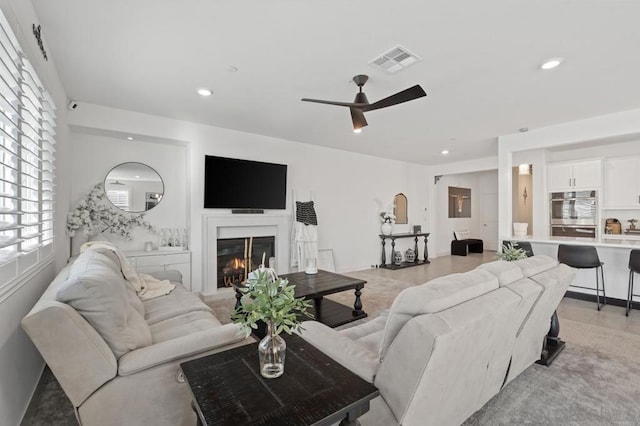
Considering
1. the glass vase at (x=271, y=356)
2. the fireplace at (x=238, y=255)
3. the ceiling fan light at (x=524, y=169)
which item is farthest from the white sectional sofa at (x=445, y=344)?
the ceiling fan light at (x=524, y=169)

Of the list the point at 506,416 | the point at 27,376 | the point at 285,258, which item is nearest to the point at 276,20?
the point at 27,376

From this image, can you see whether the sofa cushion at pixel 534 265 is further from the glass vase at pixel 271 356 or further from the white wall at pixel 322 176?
the white wall at pixel 322 176

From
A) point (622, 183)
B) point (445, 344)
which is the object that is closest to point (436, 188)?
point (622, 183)

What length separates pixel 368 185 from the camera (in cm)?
659

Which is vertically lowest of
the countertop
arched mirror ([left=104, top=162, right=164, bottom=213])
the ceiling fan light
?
the countertop

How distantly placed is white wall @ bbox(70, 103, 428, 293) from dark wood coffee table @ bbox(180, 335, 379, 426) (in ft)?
10.8

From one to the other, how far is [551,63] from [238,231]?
4.29 metres

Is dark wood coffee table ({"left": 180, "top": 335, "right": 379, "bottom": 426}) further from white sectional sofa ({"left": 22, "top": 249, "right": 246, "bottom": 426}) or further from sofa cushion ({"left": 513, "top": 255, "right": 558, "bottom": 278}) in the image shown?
sofa cushion ({"left": 513, "top": 255, "right": 558, "bottom": 278})

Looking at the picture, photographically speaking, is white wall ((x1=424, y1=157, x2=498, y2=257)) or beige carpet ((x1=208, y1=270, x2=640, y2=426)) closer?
A: beige carpet ((x1=208, y1=270, x2=640, y2=426))

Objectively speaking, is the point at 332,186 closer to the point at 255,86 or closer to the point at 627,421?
the point at 255,86

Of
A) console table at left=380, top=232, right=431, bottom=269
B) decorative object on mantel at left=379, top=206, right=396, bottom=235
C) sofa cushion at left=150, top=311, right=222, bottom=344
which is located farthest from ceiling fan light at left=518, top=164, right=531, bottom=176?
sofa cushion at left=150, top=311, right=222, bottom=344

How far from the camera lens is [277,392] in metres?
1.11

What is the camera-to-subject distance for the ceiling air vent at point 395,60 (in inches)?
93.2

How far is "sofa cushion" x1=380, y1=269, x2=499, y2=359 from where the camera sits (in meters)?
1.24
